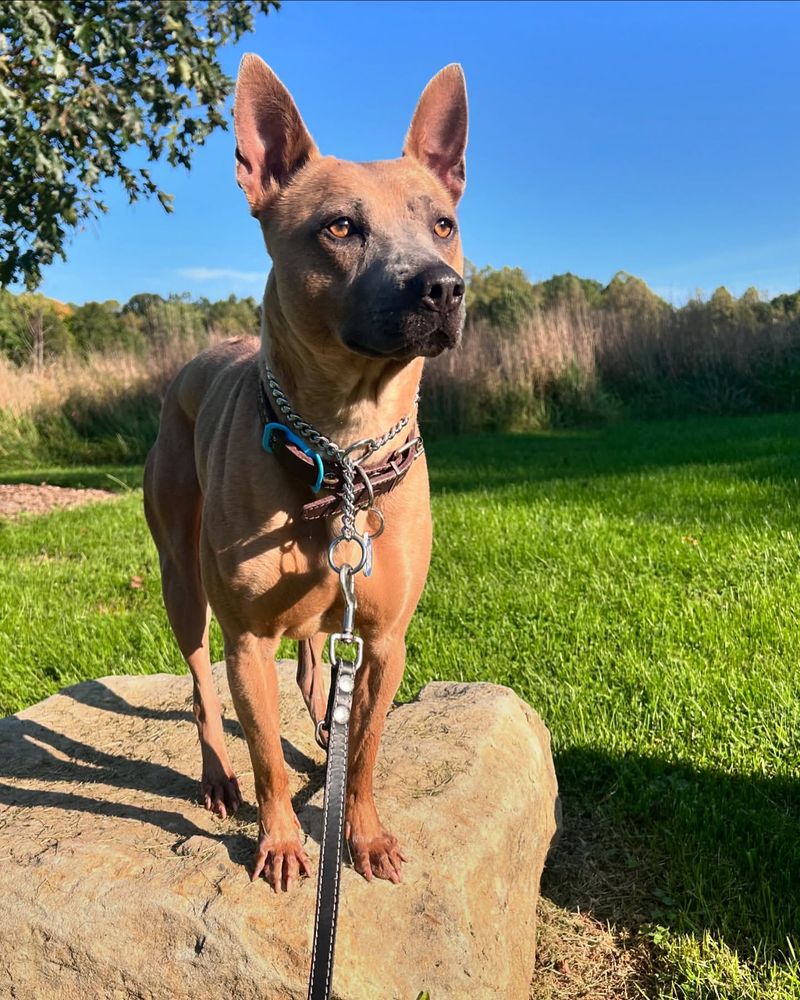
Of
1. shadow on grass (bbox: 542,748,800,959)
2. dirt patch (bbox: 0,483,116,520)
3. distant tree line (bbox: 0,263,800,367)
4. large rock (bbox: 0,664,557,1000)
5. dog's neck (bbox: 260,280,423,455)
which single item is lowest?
shadow on grass (bbox: 542,748,800,959)

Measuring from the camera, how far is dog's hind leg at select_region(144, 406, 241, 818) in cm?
280

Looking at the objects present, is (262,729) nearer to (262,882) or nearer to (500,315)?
(262,882)

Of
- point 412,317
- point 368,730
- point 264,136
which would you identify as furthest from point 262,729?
point 264,136

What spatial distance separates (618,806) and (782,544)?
10.00ft

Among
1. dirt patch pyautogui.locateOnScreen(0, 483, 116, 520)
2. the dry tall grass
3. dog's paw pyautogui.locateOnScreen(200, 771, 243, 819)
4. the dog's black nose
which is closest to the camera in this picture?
the dog's black nose

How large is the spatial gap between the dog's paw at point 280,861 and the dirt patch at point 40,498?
7.37 meters

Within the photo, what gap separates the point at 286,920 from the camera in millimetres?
A: 1945

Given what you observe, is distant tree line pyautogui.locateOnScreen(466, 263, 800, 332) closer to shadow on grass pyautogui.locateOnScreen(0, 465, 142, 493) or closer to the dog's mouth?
shadow on grass pyautogui.locateOnScreen(0, 465, 142, 493)

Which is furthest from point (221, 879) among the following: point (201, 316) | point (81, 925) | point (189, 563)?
point (201, 316)

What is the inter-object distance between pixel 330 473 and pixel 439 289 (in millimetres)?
555

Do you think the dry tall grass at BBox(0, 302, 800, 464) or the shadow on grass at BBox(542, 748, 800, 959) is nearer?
the shadow on grass at BBox(542, 748, 800, 959)

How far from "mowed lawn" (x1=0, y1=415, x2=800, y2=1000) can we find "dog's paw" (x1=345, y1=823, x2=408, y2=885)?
2.59ft

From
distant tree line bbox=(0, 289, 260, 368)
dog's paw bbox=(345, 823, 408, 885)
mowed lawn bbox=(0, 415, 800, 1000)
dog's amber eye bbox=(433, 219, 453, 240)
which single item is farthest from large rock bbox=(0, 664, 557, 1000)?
distant tree line bbox=(0, 289, 260, 368)

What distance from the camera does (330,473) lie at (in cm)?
210
